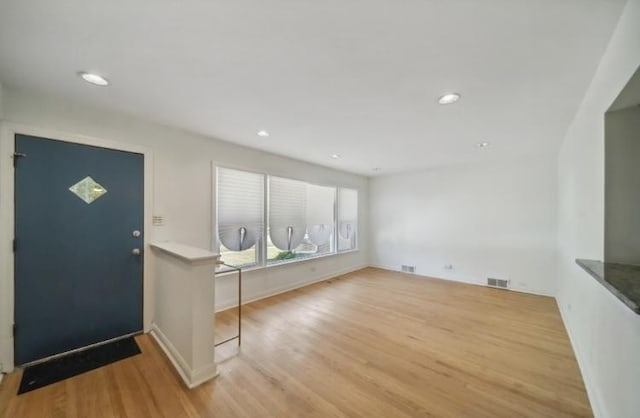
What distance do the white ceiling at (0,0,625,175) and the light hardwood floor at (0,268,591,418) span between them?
2504mm

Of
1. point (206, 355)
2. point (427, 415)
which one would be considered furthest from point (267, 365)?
point (427, 415)

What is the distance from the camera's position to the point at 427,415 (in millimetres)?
1652

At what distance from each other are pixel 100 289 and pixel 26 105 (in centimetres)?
186

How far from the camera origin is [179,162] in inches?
122

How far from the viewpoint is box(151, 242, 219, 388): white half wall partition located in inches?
77.0

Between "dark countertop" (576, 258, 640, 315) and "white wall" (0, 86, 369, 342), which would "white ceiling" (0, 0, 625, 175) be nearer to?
"white wall" (0, 86, 369, 342)

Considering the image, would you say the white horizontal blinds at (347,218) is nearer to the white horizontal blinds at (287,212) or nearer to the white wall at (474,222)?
the white wall at (474,222)

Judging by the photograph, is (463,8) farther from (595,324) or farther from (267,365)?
(267,365)

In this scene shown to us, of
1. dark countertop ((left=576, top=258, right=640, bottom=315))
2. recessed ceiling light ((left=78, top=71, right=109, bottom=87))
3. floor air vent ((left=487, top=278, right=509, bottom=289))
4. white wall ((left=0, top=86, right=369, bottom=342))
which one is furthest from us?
floor air vent ((left=487, top=278, right=509, bottom=289))

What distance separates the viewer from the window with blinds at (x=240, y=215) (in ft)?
11.7

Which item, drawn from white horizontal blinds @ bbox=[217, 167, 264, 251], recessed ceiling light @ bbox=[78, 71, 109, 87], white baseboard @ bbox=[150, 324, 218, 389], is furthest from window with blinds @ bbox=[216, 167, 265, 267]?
recessed ceiling light @ bbox=[78, 71, 109, 87]

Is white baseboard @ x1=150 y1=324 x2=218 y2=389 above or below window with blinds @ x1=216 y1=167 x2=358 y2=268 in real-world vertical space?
below

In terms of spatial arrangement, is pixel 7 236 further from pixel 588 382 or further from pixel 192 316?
pixel 588 382

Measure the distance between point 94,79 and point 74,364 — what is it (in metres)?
2.53
